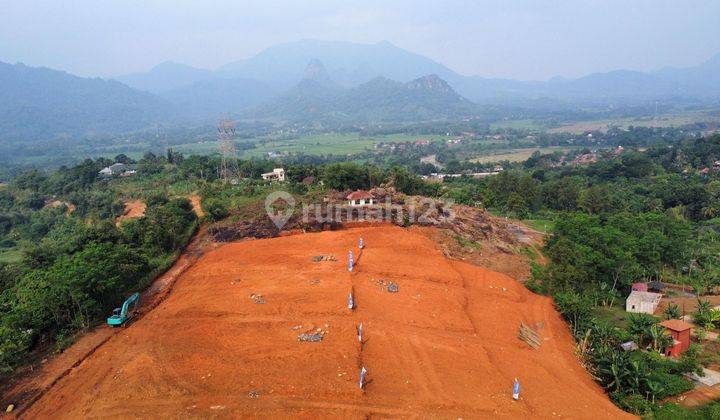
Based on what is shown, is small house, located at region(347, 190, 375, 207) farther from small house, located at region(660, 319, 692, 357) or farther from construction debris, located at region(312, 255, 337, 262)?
small house, located at region(660, 319, 692, 357)

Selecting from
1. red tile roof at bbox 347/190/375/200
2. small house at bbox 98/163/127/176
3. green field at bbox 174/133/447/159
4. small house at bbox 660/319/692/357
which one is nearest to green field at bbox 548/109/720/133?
green field at bbox 174/133/447/159

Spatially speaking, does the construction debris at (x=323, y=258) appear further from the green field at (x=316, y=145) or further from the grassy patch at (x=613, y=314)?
the green field at (x=316, y=145)

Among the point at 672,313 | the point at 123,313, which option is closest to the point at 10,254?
the point at 123,313

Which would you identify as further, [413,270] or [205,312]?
[413,270]

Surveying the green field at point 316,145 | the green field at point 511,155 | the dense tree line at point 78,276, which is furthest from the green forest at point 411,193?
the green field at point 316,145

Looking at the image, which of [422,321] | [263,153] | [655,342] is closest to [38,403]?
[422,321]

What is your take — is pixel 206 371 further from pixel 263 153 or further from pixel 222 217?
pixel 263 153

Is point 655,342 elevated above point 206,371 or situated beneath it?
situated beneath
